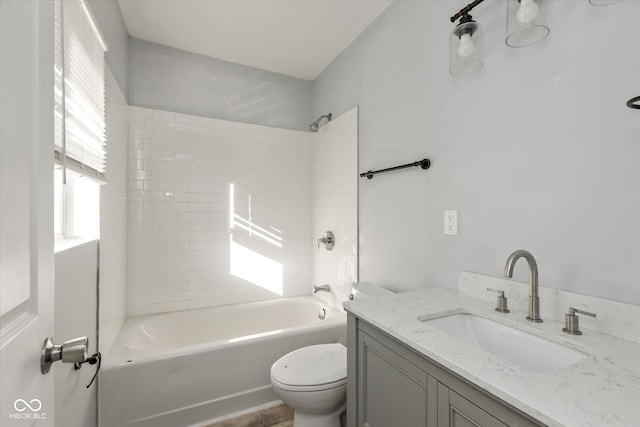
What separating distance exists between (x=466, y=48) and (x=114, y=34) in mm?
2128

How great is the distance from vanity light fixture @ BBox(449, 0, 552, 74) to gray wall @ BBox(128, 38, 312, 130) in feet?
6.17

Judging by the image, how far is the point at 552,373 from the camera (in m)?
0.70

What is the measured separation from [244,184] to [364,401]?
207 centimetres

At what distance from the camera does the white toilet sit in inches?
55.7

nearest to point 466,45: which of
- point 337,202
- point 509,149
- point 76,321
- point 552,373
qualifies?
point 509,149

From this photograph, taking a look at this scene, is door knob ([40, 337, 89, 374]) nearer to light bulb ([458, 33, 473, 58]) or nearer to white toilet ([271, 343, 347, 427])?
white toilet ([271, 343, 347, 427])

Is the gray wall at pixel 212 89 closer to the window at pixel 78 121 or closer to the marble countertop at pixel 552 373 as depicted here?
the window at pixel 78 121

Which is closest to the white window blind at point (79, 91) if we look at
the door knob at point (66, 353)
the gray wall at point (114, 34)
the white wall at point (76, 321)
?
the gray wall at point (114, 34)

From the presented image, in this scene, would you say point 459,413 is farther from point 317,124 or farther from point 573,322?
point 317,124

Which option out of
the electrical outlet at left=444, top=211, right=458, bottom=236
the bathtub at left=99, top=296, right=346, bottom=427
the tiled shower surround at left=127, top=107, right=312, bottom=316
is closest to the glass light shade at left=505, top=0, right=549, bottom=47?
the electrical outlet at left=444, top=211, right=458, bottom=236

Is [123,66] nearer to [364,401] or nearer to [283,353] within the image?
[283,353]

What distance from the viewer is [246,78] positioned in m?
2.73

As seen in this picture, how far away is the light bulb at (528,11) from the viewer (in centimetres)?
100

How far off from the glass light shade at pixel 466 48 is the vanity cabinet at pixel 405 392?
124 cm
